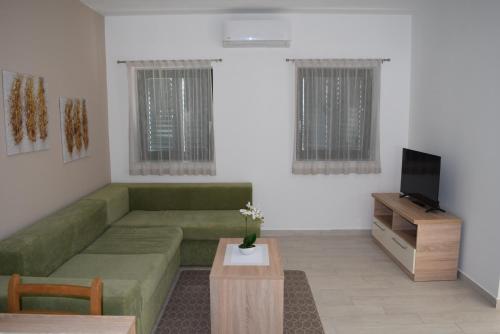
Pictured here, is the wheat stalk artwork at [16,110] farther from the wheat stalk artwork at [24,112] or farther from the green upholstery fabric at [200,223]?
the green upholstery fabric at [200,223]

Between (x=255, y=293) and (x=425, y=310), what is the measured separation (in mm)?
1531

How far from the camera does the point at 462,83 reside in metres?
3.60

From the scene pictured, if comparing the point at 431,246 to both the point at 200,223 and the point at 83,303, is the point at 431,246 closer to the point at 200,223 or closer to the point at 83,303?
the point at 200,223

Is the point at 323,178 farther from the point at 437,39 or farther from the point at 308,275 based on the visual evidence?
the point at 437,39

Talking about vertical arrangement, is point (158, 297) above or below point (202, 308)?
above

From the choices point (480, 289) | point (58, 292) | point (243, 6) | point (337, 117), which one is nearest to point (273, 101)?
point (337, 117)

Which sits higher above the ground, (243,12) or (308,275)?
(243,12)

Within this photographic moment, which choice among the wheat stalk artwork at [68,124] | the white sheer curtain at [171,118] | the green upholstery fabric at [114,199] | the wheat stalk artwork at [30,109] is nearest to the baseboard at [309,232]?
the white sheer curtain at [171,118]

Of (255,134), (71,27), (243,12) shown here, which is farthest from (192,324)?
(243,12)

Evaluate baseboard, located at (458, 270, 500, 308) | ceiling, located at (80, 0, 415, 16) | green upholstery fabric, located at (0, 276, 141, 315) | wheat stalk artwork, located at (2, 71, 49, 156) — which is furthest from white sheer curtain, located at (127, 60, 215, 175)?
baseboard, located at (458, 270, 500, 308)

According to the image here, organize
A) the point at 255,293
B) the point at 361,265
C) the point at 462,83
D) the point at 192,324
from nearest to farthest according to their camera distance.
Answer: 1. the point at 255,293
2. the point at 192,324
3. the point at 462,83
4. the point at 361,265

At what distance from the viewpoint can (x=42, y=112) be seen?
3.20 meters

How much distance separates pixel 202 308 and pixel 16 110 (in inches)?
84.7

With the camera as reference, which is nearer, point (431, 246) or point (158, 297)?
point (158, 297)
